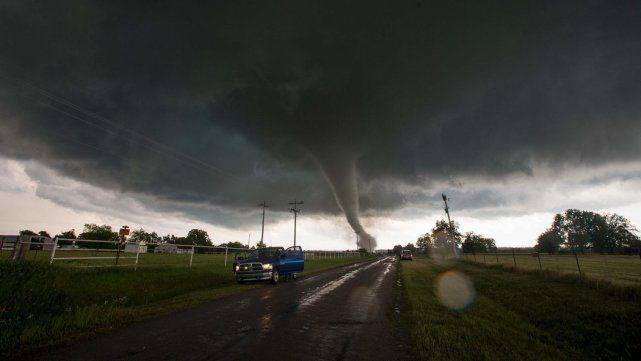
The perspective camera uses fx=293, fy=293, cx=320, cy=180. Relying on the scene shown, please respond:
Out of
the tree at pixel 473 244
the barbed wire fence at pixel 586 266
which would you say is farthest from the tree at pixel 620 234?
the barbed wire fence at pixel 586 266

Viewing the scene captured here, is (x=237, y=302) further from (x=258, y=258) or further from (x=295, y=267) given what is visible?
(x=295, y=267)

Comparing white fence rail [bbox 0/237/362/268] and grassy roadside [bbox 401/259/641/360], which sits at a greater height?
white fence rail [bbox 0/237/362/268]

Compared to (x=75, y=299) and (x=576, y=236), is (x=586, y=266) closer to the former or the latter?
(x=75, y=299)

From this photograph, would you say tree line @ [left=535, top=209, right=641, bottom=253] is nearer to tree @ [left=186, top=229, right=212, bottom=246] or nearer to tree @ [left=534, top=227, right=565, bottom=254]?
tree @ [left=534, top=227, right=565, bottom=254]

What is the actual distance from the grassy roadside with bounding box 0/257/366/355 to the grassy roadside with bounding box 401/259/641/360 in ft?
23.2

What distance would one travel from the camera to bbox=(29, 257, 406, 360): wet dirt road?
4.82 metres

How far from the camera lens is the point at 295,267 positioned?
18578 mm

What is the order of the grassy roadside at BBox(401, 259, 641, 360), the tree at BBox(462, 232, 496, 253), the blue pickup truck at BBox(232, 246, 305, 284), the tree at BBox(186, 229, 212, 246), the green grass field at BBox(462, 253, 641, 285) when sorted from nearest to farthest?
1. the grassy roadside at BBox(401, 259, 641, 360)
2. the blue pickup truck at BBox(232, 246, 305, 284)
3. the green grass field at BBox(462, 253, 641, 285)
4. the tree at BBox(462, 232, 496, 253)
5. the tree at BBox(186, 229, 212, 246)

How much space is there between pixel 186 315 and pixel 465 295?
33.0ft

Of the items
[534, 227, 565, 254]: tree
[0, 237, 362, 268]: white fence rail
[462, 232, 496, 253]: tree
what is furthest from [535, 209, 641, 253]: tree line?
[0, 237, 362, 268]: white fence rail

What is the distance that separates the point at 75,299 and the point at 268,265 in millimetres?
8038

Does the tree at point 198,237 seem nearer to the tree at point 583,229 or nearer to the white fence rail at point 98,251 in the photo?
the white fence rail at point 98,251

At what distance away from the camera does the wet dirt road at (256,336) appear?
4824 mm

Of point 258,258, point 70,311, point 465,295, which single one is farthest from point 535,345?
point 258,258
